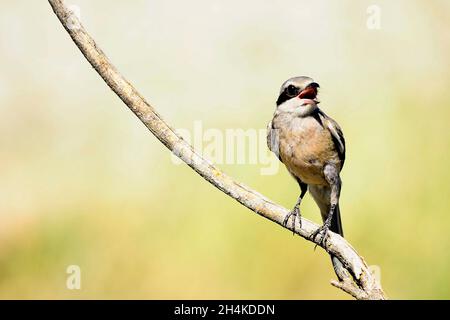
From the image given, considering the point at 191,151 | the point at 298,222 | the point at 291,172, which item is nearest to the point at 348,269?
the point at 298,222

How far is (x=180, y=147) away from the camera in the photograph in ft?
9.11

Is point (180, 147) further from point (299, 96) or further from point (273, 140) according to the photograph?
point (273, 140)

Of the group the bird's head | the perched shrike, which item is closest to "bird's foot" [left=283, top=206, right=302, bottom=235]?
the perched shrike

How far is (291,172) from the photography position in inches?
152

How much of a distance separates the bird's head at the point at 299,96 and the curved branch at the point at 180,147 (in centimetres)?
81

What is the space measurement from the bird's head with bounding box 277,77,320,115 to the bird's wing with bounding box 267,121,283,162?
16 centimetres

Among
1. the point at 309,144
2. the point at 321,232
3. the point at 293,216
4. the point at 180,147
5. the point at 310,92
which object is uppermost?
the point at 310,92

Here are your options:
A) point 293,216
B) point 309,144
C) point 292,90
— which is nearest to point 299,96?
point 292,90

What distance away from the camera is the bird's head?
3.39 metres

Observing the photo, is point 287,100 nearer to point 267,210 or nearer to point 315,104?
point 315,104

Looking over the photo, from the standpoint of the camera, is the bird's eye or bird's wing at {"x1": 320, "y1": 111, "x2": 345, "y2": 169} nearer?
the bird's eye

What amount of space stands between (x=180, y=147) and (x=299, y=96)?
38.4 inches

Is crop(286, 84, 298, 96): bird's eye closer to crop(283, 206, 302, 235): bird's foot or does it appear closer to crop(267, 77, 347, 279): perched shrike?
crop(267, 77, 347, 279): perched shrike

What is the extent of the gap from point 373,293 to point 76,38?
1748 millimetres
